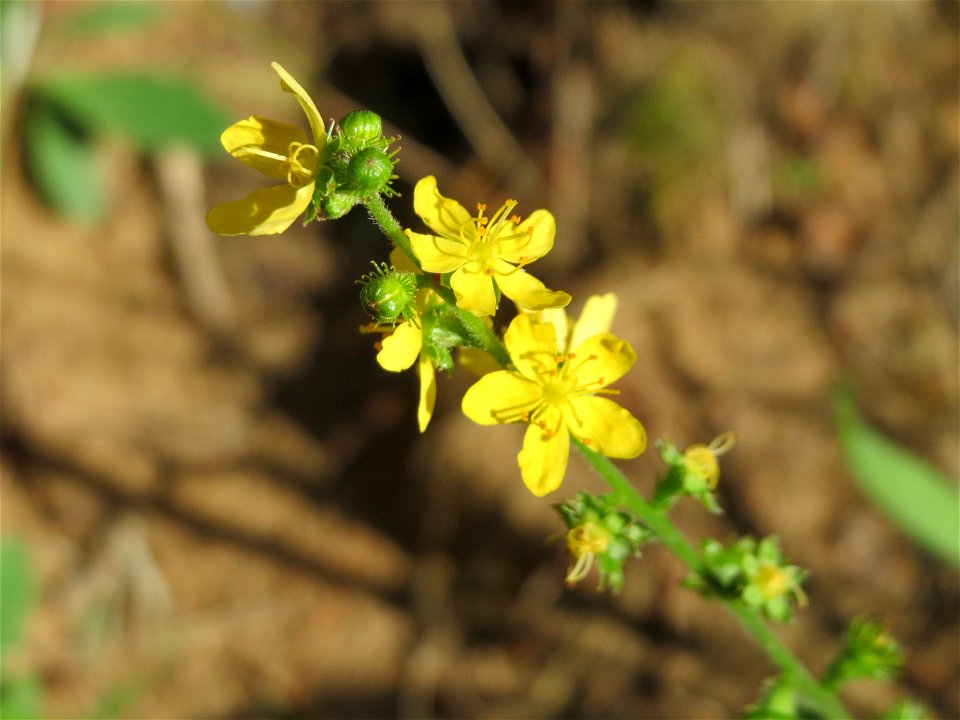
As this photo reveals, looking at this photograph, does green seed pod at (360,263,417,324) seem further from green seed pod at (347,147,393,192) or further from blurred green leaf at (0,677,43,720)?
blurred green leaf at (0,677,43,720)

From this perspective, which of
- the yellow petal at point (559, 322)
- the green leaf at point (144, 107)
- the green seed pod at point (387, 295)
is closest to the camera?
the green seed pod at point (387, 295)

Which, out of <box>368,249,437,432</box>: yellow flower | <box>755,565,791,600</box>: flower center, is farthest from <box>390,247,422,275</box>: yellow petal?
<box>755,565,791,600</box>: flower center

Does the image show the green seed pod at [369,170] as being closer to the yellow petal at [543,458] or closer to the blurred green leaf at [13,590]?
the yellow petal at [543,458]

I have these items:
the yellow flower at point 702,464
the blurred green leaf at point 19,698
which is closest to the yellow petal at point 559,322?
the yellow flower at point 702,464

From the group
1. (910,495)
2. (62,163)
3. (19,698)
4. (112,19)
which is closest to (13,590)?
(19,698)

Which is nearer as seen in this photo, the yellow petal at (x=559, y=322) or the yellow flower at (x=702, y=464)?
the yellow flower at (x=702, y=464)

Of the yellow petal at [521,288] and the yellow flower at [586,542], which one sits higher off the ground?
the yellow petal at [521,288]

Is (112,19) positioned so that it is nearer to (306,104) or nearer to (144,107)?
(144,107)
